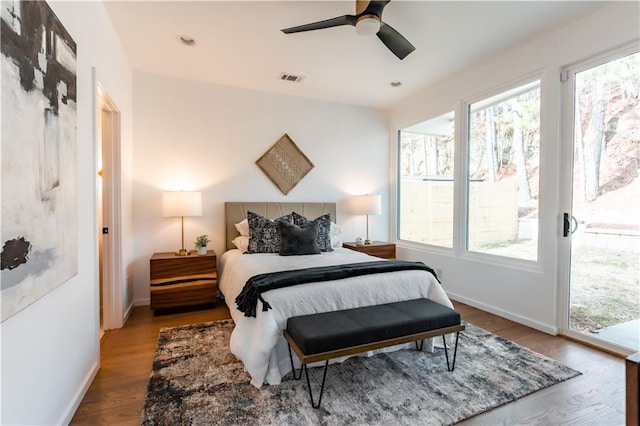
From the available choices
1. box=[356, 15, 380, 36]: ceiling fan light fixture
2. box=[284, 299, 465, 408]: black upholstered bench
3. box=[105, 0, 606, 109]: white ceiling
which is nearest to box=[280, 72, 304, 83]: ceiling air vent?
box=[105, 0, 606, 109]: white ceiling

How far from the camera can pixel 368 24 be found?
216 cm

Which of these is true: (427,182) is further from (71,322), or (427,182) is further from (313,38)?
(71,322)

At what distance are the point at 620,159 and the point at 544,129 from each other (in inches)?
25.3

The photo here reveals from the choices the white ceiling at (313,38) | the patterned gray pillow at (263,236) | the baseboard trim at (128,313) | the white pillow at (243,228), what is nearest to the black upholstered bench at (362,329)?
the patterned gray pillow at (263,236)

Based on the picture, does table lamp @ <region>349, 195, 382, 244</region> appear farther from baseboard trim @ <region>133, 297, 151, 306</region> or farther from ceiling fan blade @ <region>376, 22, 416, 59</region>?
baseboard trim @ <region>133, 297, 151, 306</region>

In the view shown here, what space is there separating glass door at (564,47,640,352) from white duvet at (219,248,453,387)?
1387 mm

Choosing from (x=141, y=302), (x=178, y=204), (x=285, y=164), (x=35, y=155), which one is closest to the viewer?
(x=35, y=155)

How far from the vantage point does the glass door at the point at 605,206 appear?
2451 mm

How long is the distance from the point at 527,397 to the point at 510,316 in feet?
4.83

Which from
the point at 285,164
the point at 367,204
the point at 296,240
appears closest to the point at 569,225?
the point at 367,204

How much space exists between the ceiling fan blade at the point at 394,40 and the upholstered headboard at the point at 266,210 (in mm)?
2414

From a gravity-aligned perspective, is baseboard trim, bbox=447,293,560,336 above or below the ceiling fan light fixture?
below

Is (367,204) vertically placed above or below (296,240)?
above

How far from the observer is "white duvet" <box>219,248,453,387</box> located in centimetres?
203
